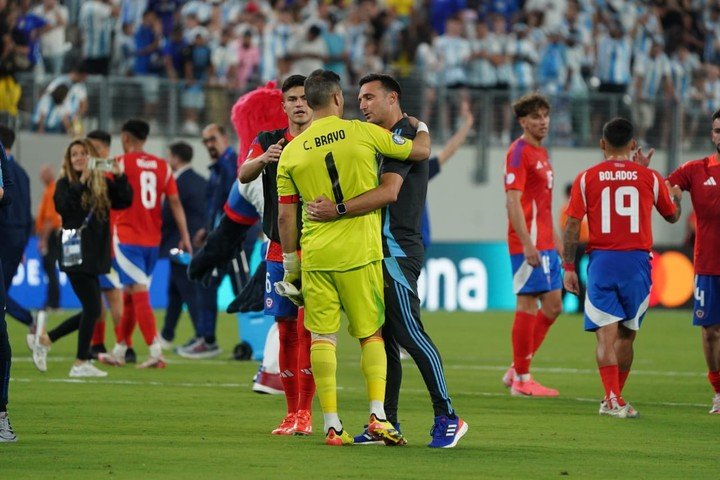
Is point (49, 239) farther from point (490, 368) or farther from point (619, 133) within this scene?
point (619, 133)

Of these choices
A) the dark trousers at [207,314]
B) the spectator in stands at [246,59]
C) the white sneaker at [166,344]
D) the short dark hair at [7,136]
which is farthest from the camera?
the spectator in stands at [246,59]

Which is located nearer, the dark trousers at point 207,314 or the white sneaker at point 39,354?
the white sneaker at point 39,354

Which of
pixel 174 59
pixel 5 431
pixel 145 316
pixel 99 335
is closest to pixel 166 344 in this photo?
pixel 99 335

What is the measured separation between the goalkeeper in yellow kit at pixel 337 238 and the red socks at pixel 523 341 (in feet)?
12.3

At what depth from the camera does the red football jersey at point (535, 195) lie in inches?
476

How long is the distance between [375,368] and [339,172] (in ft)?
3.72

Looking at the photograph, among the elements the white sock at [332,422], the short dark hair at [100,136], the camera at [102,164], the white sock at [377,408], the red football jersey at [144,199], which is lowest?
the white sock at [332,422]

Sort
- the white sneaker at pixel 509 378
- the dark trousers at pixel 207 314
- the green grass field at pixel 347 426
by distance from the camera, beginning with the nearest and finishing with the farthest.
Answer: the green grass field at pixel 347 426 → the white sneaker at pixel 509 378 → the dark trousers at pixel 207 314

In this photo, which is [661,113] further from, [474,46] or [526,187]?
[526,187]

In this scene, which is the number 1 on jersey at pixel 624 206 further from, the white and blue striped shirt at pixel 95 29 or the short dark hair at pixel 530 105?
the white and blue striped shirt at pixel 95 29

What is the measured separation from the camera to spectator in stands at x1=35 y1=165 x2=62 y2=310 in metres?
21.1

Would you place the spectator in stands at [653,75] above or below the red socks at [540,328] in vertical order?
above

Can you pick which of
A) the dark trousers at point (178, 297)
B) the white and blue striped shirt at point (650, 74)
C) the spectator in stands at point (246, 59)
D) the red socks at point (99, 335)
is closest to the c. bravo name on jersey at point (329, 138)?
the red socks at point (99, 335)

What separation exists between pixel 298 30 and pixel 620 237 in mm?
15105
